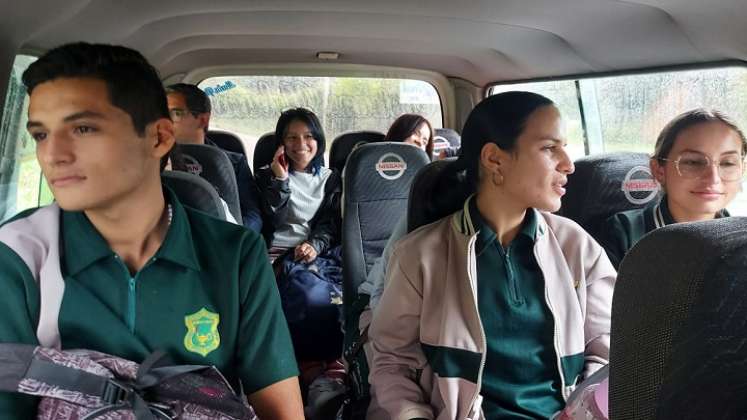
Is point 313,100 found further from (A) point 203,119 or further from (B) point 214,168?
(B) point 214,168

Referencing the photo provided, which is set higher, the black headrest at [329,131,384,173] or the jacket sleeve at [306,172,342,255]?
the black headrest at [329,131,384,173]

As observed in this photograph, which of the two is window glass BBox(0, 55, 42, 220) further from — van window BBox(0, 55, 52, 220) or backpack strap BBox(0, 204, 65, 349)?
backpack strap BBox(0, 204, 65, 349)

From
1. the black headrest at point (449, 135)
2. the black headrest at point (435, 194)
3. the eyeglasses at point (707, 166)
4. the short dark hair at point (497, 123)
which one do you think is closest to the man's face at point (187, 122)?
the black headrest at point (435, 194)

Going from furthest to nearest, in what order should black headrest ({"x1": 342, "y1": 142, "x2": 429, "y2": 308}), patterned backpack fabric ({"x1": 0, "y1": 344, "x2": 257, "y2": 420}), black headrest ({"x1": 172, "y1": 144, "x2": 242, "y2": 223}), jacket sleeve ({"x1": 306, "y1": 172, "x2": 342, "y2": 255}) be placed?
jacket sleeve ({"x1": 306, "y1": 172, "x2": 342, "y2": 255}) < black headrest ({"x1": 342, "y1": 142, "x2": 429, "y2": 308}) < black headrest ({"x1": 172, "y1": 144, "x2": 242, "y2": 223}) < patterned backpack fabric ({"x1": 0, "y1": 344, "x2": 257, "y2": 420})

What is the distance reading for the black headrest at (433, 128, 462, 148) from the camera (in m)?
4.88

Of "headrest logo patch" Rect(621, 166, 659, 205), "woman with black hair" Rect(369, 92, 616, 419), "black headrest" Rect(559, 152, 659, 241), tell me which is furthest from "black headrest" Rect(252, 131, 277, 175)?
"woman with black hair" Rect(369, 92, 616, 419)

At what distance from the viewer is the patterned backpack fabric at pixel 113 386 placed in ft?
3.29

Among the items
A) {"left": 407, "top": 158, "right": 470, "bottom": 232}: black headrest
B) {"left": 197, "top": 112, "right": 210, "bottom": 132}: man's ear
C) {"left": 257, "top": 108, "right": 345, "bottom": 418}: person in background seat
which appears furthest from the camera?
{"left": 197, "top": 112, "right": 210, "bottom": 132}: man's ear

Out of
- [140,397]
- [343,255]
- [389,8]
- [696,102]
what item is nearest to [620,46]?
[696,102]

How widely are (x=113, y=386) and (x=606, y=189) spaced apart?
1.87 m

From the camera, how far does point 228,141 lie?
4.54 metres

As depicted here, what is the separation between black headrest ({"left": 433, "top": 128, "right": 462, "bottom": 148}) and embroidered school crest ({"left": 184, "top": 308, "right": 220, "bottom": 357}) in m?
3.75

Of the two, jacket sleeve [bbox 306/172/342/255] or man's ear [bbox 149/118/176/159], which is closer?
man's ear [bbox 149/118/176/159]

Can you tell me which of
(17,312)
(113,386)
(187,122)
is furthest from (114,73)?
(187,122)
